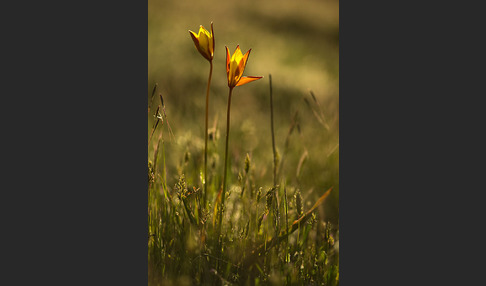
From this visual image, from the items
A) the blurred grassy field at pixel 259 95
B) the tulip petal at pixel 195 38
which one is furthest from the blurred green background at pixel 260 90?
the tulip petal at pixel 195 38

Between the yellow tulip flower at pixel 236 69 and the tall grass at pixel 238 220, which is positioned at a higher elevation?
the yellow tulip flower at pixel 236 69

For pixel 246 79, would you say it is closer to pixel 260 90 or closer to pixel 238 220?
pixel 260 90

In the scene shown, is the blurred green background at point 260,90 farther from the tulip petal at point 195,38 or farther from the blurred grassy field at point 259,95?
the tulip petal at point 195,38

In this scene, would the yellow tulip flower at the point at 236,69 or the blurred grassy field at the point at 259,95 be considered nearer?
the yellow tulip flower at the point at 236,69

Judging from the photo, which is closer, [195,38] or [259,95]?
[195,38]

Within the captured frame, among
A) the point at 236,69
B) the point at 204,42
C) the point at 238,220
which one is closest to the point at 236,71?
the point at 236,69

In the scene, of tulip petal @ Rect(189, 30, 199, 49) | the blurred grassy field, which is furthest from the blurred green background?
tulip petal @ Rect(189, 30, 199, 49)

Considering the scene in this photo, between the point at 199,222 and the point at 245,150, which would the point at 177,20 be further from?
the point at 199,222
